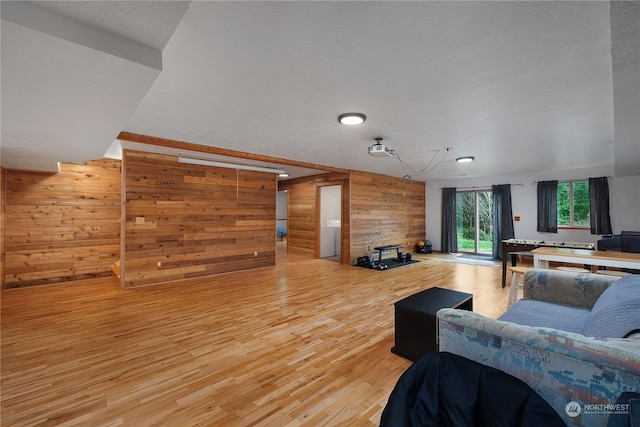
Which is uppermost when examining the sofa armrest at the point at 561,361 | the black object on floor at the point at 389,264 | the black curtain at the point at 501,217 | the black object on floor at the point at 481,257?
the black curtain at the point at 501,217

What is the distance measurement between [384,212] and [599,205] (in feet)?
15.7

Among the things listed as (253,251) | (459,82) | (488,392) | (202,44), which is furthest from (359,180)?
(488,392)

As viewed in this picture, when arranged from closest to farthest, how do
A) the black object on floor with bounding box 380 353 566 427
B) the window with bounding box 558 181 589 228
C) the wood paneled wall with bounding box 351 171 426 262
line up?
the black object on floor with bounding box 380 353 566 427
the window with bounding box 558 181 589 228
the wood paneled wall with bounding box 351 171 426 262

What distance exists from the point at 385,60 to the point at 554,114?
2247 millimetres

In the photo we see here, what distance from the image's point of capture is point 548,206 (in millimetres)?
6910

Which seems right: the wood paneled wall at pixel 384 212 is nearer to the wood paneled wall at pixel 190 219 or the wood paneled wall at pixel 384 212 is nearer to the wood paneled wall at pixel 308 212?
the wood paneled wall at pixel 308 212

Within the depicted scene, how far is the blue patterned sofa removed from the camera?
0.99 m

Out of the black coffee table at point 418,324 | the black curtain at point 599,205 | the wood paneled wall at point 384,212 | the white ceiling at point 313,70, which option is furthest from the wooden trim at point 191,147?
the black curtain at point 599,205

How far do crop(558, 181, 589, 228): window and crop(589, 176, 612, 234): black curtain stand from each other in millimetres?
174

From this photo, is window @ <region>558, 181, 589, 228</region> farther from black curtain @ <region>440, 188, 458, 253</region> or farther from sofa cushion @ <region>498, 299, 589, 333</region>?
sofa cushion @ <region>498, 299, 589, 333</region>

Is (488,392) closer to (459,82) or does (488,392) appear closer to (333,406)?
(333,406)

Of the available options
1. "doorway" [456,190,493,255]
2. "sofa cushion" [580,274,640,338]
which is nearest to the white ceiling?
"sofa cushion" [580,274,640,338]

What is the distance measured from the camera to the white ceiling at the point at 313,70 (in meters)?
1.34

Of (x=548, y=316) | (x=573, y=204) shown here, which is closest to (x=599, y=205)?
(x=573, y=204)
